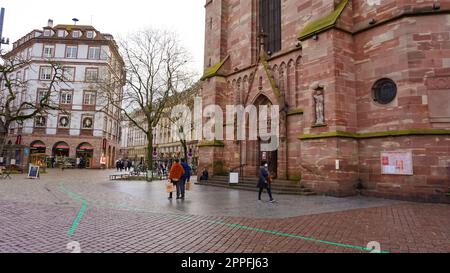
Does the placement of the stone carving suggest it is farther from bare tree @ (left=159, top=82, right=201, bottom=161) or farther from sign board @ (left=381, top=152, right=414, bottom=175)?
bare tree @ (left=159, top=82, right=201, bottom=161)

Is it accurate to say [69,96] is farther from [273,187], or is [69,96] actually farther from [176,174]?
[273,187]

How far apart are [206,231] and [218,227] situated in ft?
1.65

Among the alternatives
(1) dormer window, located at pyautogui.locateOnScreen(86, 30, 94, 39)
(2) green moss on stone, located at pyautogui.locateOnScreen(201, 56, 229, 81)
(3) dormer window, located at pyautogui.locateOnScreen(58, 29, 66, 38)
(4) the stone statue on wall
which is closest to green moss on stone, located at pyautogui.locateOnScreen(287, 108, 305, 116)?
(4) the stone statue on wall

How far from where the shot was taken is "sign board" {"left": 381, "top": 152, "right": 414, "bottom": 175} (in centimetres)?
1205

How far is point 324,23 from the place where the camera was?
14258 mm

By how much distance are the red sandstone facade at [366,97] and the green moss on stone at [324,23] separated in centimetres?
5

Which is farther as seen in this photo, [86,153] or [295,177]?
[86,153]

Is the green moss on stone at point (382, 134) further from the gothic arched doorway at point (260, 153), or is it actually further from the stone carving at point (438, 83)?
the gothic arched doorway at point (260, 153)

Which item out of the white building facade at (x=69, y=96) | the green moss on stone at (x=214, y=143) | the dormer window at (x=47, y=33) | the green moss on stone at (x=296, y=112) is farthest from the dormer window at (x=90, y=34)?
the green moss on stone at (x=296, y=112)

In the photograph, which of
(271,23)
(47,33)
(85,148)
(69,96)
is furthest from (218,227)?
(47,33)

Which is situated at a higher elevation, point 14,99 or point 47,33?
point 47,33

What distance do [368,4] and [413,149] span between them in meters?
7.41

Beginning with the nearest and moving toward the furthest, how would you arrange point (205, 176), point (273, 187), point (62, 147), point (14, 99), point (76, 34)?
point (273, 187), point (205, 176), point (14, 99), point (62, 147), point (76, 34)

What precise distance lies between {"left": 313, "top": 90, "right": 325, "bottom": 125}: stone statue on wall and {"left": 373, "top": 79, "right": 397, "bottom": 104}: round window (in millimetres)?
2380
